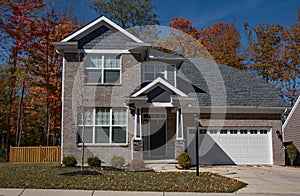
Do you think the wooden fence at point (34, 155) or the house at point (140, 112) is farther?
the wooden fence at point (34, 155)

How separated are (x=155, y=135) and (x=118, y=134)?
91.2 inches

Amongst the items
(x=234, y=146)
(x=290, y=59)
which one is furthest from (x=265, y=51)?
(x=234, y=146)

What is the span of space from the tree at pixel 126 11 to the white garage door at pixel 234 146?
65.1 ft

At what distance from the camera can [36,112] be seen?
30891mm

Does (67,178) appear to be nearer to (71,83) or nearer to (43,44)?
(71,83)

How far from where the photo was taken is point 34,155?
2030 centimetres

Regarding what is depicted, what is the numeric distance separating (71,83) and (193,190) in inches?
407

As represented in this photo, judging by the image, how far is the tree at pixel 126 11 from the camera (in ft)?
114

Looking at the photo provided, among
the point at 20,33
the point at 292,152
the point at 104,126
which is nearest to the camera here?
the point at 104,126

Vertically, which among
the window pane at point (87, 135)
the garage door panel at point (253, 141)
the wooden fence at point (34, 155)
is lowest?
the wooden fence at point (34, 155)

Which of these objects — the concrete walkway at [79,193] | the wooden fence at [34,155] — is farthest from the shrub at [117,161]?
the concrete walkway at [79,193]

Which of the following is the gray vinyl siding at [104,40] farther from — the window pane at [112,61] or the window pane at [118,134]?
the window pane at [118,134]

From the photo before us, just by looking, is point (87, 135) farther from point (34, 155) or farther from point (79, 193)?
point (79, 193)

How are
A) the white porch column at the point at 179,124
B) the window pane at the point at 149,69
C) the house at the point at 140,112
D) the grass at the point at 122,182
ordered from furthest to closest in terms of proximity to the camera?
1. the window pane at the point at 149,69
2. the house at the point at 140,112
3. the white porch column at the point at 179,124
4. the grass at the point at 122,182
